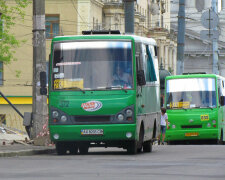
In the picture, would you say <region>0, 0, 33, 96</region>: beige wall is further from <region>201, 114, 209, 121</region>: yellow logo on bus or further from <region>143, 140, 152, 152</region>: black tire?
<region>143, 140, 152, 152</region>: black tire

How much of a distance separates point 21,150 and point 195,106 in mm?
13858

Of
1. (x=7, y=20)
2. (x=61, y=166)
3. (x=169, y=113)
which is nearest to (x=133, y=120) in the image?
(x=61, y=166)

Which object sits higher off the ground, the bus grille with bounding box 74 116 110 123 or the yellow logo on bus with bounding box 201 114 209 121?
the bus grille with bounding box 74 116 110 123

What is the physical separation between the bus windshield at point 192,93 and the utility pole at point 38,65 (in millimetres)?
10266

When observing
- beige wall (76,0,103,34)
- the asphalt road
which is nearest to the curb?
the asphalt road

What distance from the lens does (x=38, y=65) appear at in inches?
1008

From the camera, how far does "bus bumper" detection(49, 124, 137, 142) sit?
21297 millimetres

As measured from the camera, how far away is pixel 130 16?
2844cm

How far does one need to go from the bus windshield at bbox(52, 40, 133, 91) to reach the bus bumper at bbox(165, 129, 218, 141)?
44.3 feet

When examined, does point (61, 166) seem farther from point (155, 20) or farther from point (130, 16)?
point (155, 20)

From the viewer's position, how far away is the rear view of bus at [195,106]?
114ft

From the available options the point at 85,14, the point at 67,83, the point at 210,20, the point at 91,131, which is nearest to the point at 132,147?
the point at 91,131

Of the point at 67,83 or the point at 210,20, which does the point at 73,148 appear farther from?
the point at 210,20

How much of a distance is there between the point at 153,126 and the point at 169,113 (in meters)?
11.0
